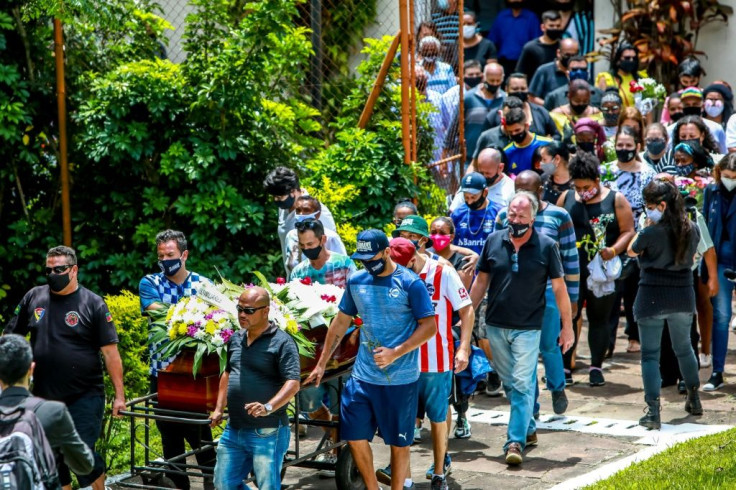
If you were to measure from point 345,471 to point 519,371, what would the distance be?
1.61 m

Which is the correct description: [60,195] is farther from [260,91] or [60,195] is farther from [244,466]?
[244,466]

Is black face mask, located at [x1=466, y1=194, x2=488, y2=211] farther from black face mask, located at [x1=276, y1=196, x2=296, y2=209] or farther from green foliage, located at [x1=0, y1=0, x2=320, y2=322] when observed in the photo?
green foliage, located at [x1=0, y1=0, x2=320, y2=322]

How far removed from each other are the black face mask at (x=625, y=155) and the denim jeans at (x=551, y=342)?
2.55m

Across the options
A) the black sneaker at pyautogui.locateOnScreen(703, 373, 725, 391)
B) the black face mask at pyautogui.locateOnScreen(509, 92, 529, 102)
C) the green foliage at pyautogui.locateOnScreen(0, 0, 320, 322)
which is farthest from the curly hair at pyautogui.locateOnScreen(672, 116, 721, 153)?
the green foliage at pyautogui.locateOnScreen(0, 0, 320, 322)

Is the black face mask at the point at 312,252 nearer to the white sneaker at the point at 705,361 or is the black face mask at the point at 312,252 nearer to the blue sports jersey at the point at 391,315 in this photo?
the blue sports jersey at the point at 391,315

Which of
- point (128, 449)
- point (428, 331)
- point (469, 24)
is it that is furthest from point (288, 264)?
point (469, 24)

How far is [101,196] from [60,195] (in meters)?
0.44

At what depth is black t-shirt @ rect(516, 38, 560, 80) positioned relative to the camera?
16438 mm

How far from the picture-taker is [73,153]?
11.9 metres

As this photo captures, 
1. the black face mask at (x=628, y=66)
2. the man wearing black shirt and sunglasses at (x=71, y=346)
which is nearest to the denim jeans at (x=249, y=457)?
the man wearing black shirt and sunglasses at (x=71, y=346)

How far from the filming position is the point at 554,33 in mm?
16375

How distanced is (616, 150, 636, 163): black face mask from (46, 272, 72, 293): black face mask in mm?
6130

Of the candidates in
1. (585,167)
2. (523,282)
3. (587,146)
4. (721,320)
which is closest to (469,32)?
(587,146)

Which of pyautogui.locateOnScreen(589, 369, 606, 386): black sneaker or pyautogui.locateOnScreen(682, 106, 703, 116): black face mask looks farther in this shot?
pyautogui.locateOnScreen(682, 106, 703, 116): black face mask
